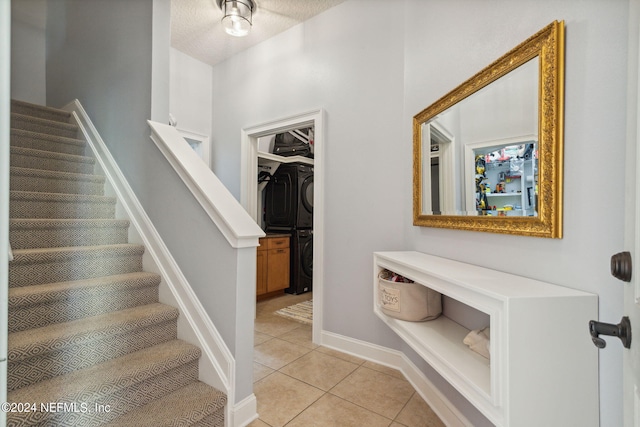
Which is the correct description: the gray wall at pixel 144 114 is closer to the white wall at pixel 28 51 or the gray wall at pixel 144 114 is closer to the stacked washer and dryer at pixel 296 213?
the white wall at pixel 28 51

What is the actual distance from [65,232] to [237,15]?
2095 millimetres

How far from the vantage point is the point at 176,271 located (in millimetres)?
1698

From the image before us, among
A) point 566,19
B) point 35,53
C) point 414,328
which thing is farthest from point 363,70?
point 35,53

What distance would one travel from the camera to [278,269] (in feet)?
13.0

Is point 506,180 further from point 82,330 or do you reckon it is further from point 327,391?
point 82,330

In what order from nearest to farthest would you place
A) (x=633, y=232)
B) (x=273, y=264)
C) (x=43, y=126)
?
1. (x=633, y=232)
2. (x=43, y=126)
3. (x=273, y=264)

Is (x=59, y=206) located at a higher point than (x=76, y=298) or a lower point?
higher

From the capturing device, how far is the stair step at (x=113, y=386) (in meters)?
1.08

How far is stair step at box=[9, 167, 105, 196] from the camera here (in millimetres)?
1886

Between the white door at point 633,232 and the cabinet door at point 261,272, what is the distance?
3.40 m

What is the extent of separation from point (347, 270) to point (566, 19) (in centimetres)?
188

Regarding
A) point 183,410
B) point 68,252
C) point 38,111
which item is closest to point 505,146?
point 183,410

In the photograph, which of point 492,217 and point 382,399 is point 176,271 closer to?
point 382,399

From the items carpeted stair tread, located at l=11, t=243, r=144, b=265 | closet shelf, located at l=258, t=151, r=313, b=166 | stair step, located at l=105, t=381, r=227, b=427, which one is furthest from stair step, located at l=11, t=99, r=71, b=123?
stair step, located at l=105, t=381, r=227, b=427
